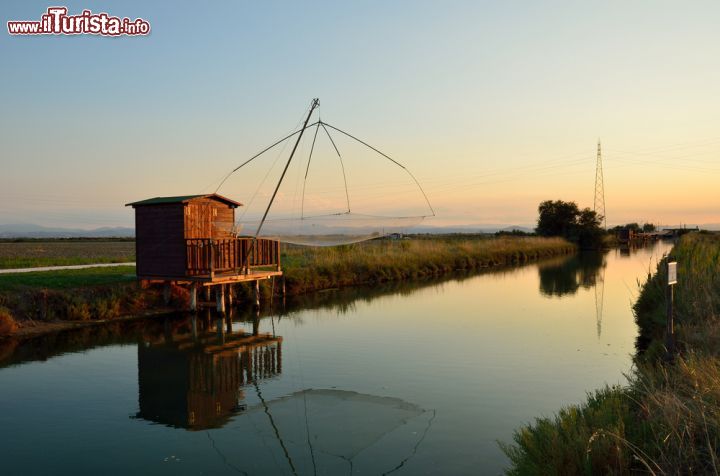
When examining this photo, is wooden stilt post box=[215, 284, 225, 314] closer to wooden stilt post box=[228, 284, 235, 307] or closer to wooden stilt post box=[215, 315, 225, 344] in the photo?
wooden stilt post box=[215, 315, 225, 344]

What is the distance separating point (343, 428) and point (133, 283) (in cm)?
1355

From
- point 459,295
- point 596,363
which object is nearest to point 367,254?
point 459,295

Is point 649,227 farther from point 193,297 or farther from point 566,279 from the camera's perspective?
point 193,297

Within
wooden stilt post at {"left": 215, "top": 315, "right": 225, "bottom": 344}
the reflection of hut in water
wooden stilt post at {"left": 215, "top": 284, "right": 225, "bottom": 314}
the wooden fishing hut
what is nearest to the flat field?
the wooden fishing hut

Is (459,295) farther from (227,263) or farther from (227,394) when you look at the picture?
(227,394)

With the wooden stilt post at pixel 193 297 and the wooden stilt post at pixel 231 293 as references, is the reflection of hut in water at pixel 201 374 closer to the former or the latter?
the wooden stilt post at pixel 193 297

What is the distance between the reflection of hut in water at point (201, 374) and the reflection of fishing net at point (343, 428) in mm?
870

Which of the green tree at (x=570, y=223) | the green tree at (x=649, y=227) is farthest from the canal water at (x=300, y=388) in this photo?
the green tree at (x=649, y=227)

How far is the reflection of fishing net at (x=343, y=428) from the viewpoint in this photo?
7.15 metres

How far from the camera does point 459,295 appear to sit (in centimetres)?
2478

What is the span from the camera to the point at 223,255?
18688 millimetres

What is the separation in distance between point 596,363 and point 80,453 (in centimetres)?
985

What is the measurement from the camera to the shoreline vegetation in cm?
1623

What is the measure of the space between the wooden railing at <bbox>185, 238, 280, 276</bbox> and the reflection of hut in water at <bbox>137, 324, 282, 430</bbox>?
2.95 meters
